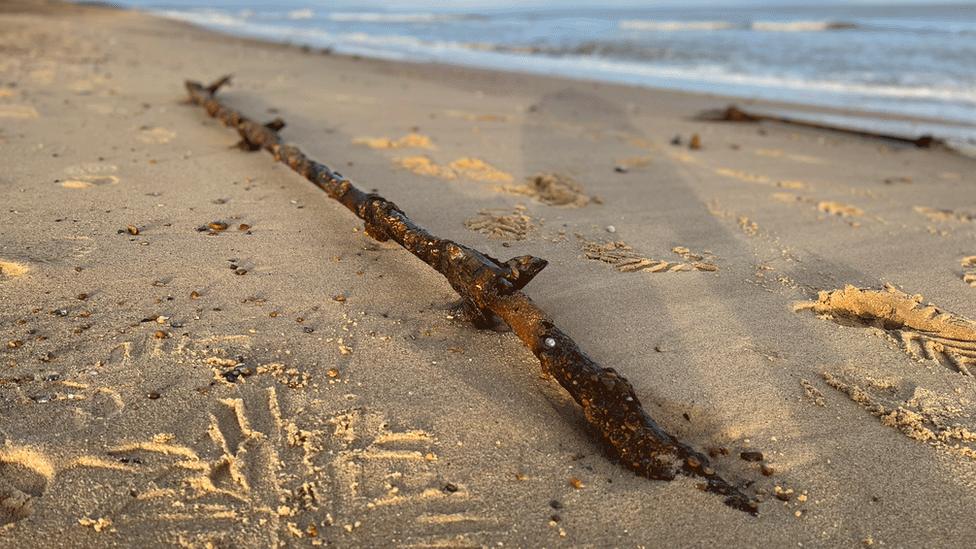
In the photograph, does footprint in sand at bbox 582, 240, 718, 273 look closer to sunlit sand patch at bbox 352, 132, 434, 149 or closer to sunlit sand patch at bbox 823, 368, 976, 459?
sunlit sand patch at bbox 823, 368, 976, 459

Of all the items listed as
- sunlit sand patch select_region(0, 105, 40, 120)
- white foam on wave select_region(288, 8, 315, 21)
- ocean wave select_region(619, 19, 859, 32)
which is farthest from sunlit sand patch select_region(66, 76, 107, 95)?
white foam on wave select_region(288, 8, 315, 21)

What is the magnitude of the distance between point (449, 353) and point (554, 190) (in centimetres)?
228

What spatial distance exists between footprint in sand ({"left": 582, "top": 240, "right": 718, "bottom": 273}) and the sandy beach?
0.03 meters

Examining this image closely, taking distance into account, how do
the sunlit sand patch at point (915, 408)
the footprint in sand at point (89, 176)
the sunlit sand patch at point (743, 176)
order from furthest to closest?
the sunlit sand patch at point (743, 176) < the footprint in sand at point (89, 176) < the sunlit sand patch at point (915, 408)

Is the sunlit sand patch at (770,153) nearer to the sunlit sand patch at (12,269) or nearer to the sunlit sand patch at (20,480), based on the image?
the sunlit sand patch at (12,269)

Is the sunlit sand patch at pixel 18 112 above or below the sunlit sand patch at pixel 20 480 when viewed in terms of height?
above

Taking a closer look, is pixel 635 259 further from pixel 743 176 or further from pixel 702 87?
pixel 702 87

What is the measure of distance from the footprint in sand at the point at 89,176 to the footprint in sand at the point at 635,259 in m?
3.14

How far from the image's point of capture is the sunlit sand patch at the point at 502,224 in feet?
12.5

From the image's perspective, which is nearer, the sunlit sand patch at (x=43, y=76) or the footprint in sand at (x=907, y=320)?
the footprint in sand at (x=907, y=320)

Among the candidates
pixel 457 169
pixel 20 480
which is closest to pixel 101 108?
pixel 457 169

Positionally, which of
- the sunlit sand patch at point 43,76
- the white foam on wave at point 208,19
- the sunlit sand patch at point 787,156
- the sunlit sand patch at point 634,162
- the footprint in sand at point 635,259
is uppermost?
the white foam on wave at point 208,19

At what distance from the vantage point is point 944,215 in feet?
15.3

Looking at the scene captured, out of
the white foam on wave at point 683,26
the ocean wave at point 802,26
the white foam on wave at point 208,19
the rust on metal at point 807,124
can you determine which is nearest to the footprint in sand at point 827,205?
the rust on metal at point 807,124
